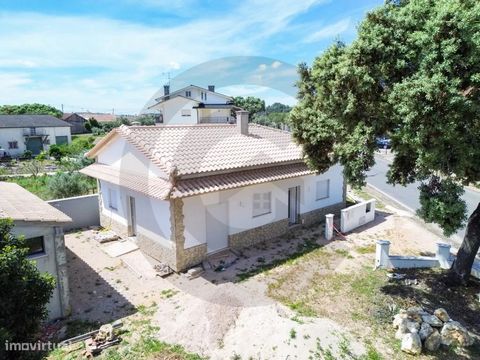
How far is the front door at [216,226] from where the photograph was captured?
1399cm

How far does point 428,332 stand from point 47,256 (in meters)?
11.9

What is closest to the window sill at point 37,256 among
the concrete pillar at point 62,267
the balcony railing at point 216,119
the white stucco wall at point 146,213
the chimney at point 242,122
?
the concrete pillar at point 62,267

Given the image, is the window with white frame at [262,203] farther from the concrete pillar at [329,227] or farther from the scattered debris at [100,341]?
the scattered debris at [100,341]

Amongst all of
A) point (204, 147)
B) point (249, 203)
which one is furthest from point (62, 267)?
point (249, 203)

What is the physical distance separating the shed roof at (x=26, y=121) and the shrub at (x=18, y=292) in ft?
200

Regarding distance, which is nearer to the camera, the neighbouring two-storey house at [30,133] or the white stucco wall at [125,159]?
the white stucco wall at [125,159]

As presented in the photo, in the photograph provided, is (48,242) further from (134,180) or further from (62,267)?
(134,180)

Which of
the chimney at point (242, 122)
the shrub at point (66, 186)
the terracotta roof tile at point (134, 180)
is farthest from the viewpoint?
the shrub at point (66, 186)

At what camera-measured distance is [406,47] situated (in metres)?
9.34

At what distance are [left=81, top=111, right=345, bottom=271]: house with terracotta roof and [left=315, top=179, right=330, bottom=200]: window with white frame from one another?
0.22ft

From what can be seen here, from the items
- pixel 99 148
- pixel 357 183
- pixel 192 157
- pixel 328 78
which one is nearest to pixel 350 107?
→ pixel 328 78

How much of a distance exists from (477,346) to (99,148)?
18769 mm

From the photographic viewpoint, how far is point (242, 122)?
62.0 feet

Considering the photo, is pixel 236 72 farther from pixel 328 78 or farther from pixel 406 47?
pixel 406 47
